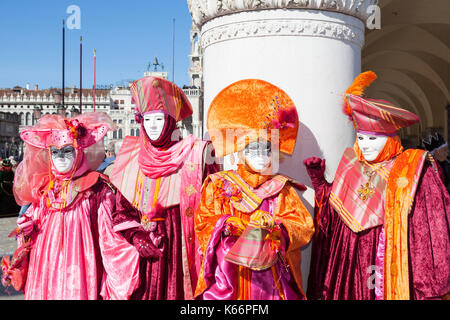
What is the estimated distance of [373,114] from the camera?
261 cm

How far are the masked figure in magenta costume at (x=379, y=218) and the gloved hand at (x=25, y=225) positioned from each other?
6.51 ft

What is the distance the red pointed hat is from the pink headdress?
174 cm

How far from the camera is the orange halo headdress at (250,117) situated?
2.65m

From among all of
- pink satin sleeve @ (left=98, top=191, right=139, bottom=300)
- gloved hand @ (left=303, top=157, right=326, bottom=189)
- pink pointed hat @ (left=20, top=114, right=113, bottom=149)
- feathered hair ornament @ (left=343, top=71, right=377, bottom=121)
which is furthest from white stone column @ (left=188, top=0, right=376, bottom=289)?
pink satin sleeve @ (left=98, top=191, right=139, bottom=300)

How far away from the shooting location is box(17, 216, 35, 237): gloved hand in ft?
9.74

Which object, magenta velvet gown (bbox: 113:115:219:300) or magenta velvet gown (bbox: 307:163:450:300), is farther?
magenta velvet gown (bbox: 113:115:219:300)

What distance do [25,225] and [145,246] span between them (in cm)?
89

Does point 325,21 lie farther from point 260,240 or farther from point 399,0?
point 399,0

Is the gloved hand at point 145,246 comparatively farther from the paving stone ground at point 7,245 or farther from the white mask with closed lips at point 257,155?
the paving stone ground at point 7,245

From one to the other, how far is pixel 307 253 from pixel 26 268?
2075 mm

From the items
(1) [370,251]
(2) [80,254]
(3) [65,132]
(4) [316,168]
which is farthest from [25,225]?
(1) [370,251]

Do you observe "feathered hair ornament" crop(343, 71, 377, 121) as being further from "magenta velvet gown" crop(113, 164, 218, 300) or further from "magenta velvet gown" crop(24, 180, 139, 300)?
"magenta velvet gown" crop(24, 180, 139, 300)
